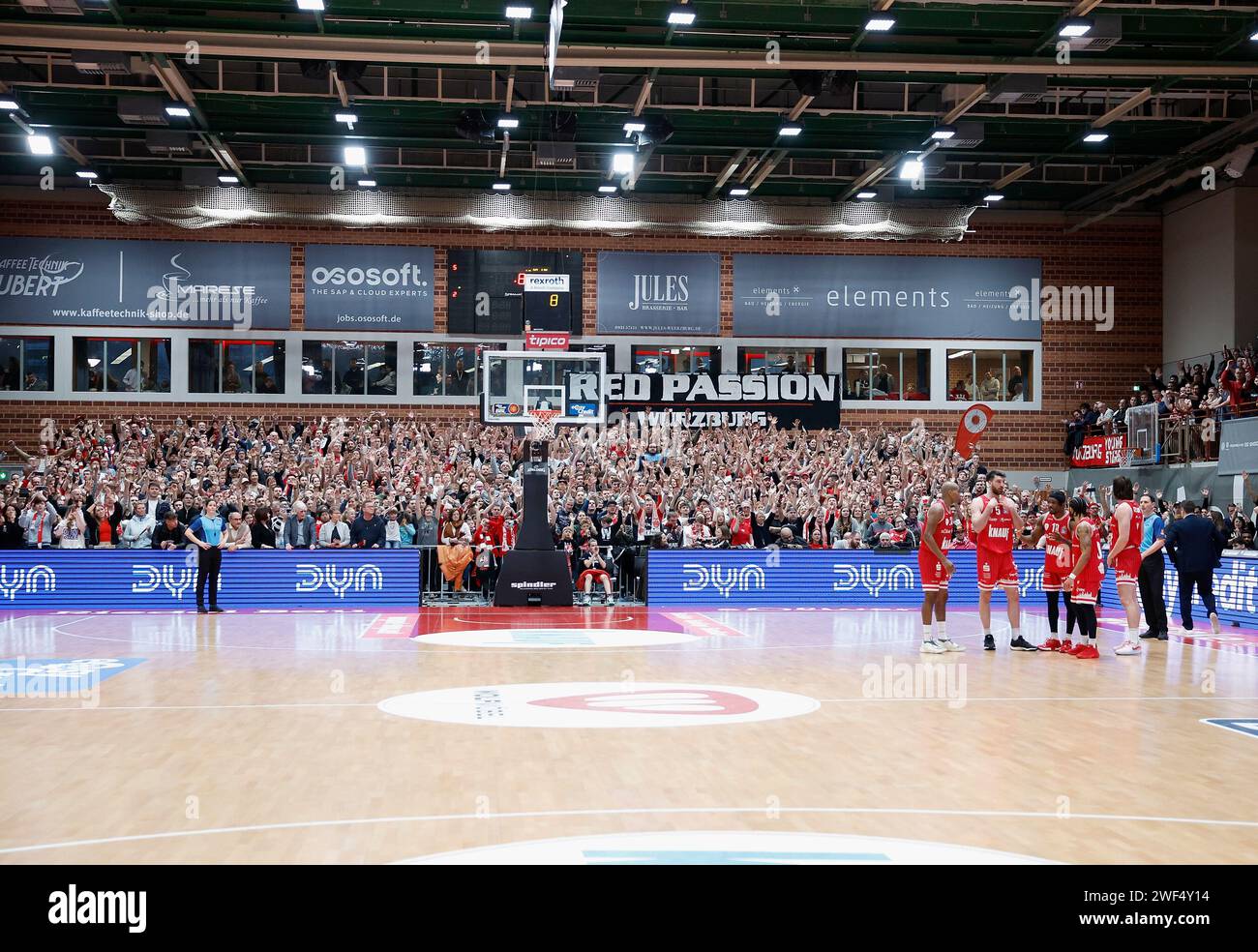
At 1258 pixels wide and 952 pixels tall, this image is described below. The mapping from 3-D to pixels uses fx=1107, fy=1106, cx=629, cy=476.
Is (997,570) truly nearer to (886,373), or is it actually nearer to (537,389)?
(537,389)

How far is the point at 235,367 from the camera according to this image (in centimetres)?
3119

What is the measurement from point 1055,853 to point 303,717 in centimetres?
611

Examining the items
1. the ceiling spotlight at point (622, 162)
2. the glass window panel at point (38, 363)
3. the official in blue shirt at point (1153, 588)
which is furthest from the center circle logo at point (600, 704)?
the glass window panel at point (38, 363)

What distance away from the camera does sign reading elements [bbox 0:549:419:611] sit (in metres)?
19.9

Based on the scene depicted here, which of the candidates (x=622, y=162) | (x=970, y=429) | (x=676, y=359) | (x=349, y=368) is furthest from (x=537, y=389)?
(x=970, y=429)

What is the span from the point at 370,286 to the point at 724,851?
2862cm

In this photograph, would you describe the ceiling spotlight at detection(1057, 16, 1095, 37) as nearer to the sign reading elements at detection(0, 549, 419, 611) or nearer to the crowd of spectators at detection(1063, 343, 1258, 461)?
the crowd of spectators at detection(1063, 343, 1258, 461)

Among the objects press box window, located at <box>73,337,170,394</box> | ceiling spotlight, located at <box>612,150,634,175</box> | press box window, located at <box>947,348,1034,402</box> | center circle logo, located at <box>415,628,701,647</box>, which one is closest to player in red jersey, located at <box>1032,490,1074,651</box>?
center circle logo, located at <box>415,628,701,647</box>

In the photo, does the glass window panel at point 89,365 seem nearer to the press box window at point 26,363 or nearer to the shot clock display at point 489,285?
the press box window at point 26,363

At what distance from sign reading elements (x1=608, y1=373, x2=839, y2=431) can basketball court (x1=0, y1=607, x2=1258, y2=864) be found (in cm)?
1698

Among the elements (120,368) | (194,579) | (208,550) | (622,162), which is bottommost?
(194,579)

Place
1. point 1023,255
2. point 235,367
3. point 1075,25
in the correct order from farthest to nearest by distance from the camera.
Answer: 1. point 1023,255
2. point 235,367
3. point 1075,25
